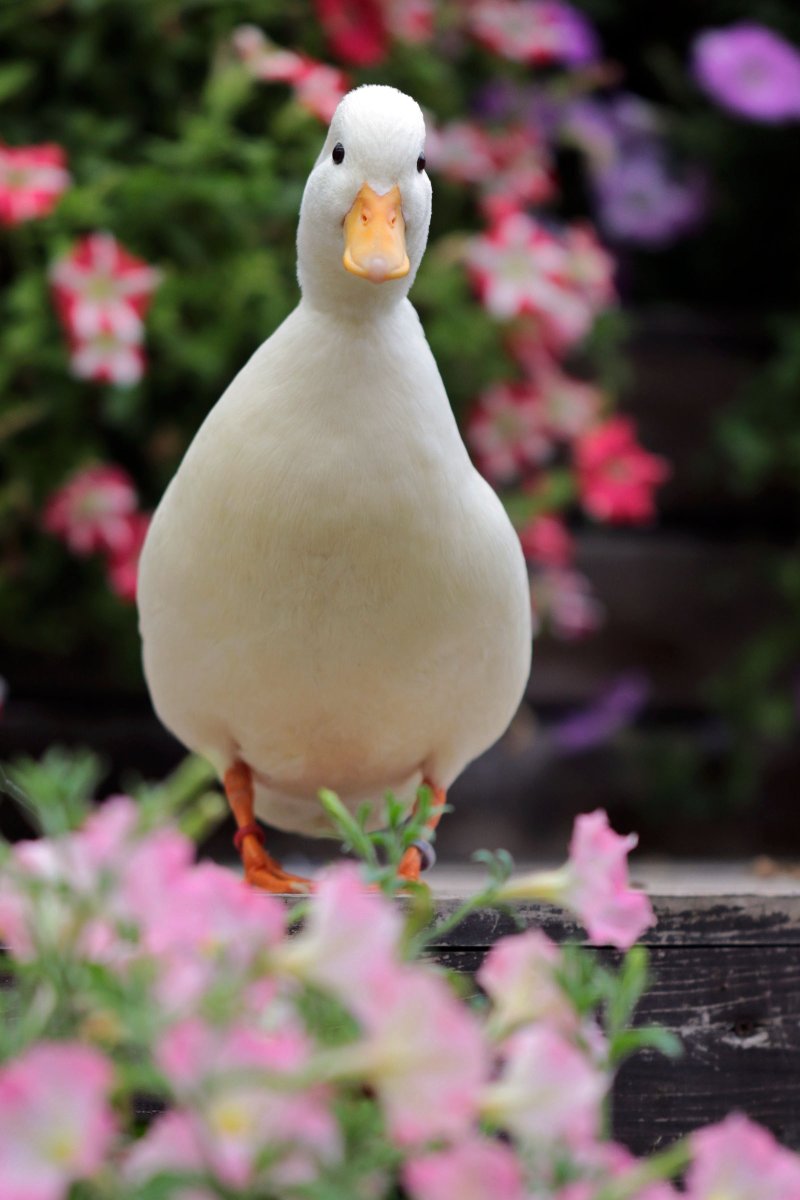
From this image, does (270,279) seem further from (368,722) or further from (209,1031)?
(209,1031)

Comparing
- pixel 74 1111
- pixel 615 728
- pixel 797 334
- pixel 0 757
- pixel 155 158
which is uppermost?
pixel 797 334

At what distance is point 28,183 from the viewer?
1845mm

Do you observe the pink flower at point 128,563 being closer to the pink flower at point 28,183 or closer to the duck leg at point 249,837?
the pink flower at point 28,183

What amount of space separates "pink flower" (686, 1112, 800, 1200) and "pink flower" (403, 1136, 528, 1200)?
0.05m

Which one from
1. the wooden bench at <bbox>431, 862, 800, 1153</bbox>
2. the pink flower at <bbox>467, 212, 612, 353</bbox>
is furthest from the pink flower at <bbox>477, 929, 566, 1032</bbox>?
the pink flower at <bbox>467, 212, 612, 353</bbox>

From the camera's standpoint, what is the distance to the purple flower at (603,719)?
254 cm

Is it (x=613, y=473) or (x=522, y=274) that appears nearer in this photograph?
(x=522, y=274)

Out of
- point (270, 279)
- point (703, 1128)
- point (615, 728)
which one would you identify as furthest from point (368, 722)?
point (615, 728)

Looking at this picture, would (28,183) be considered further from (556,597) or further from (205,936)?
(205,936)

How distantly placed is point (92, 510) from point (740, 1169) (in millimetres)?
1575

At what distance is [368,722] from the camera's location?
107 centimetres

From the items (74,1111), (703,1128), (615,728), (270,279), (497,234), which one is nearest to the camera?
(74,1111)

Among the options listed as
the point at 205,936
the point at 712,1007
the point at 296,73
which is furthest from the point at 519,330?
the point at 205,936

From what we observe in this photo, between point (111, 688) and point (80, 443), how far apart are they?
0.51 metres
